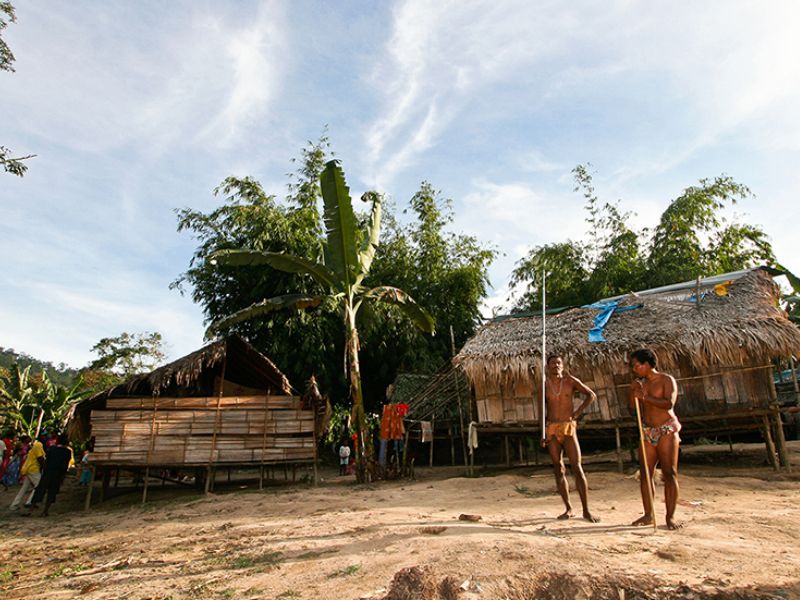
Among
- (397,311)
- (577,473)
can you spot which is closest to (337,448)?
(397,311)

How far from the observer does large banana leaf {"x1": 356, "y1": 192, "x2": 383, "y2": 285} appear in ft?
35.2

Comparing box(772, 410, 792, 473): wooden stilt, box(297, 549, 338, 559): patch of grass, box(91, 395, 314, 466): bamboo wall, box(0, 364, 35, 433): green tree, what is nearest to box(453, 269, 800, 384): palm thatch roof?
box(772, 410, 792, 473): wooden stilt

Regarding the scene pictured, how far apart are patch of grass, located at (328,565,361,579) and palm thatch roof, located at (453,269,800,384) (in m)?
7.24

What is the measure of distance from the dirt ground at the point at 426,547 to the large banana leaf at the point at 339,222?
13.5ft

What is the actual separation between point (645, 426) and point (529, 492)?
346 centimetres

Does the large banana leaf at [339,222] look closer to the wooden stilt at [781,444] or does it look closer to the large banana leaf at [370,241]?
the large banana leaf at [370,241]

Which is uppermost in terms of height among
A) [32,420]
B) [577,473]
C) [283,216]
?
[283,216]

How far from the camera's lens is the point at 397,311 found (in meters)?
17.2

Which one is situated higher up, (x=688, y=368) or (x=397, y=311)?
(x=397, y=311)

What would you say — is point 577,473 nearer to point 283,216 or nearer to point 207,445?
point 207,445

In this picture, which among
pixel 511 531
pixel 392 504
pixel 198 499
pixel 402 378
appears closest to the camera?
pixel 511 531

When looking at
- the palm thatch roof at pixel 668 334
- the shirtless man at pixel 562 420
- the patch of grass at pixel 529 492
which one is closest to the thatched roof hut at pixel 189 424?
the palm thatch roof at pixel 668 334

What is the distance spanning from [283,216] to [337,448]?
723 cm

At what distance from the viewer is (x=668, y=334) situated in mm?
9992
